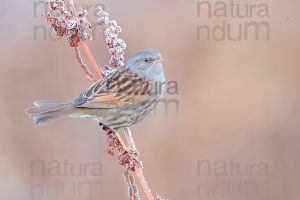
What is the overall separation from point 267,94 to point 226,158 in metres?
1.32

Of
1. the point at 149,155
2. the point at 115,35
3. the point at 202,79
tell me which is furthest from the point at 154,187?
the point at 115,35

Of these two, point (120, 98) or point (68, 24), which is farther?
point (120, 98)

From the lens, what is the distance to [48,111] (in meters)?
5.51

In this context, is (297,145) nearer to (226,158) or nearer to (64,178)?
(226,158)

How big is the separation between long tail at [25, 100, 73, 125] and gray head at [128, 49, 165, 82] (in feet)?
2.62

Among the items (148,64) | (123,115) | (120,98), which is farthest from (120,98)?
(148,64)

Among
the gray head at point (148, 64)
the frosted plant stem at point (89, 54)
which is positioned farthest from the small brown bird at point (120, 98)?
the frosted plant stem at point (89, 54)

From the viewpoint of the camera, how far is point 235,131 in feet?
33.9

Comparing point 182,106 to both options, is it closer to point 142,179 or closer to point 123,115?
point 123,115

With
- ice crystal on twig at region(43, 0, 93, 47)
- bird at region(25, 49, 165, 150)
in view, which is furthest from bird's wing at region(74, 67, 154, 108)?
ice crystal on twig at region(43, 0, 93, 47)

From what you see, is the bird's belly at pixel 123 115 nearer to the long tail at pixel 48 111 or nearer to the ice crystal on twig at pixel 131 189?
the long tail at pixel 48 111

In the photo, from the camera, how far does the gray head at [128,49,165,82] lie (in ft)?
19.5

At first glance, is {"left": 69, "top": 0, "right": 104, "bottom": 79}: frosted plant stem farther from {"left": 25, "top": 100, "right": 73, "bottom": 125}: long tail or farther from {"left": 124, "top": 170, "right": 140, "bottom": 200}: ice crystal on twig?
{"left": 124, "top": 170, "right": 140, "bottom": 200}: ice crystal on twig

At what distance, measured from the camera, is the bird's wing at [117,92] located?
573 cm
